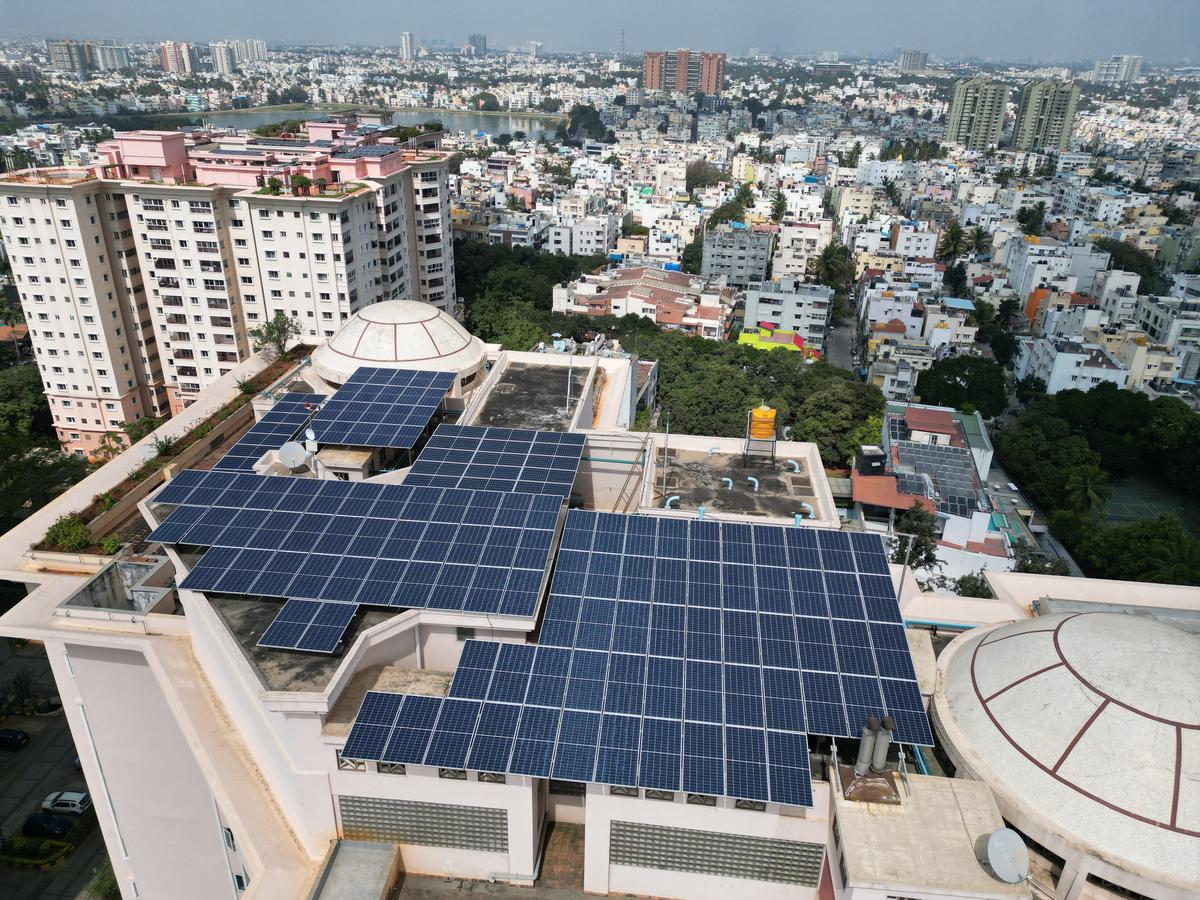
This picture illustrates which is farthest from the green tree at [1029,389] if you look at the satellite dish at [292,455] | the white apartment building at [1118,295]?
the satellite dish at [292,455]

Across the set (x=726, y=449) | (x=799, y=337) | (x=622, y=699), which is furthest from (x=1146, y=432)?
(x=622, y=699)

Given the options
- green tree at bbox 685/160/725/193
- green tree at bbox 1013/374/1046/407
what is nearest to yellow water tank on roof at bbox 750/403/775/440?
green tree at bbox 1013/374/1046/407

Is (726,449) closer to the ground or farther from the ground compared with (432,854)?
farther from the ground

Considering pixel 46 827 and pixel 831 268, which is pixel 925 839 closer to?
pixel 46 827

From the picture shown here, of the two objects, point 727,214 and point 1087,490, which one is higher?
point 727,214

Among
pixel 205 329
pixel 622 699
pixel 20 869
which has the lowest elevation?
pixel 20 869

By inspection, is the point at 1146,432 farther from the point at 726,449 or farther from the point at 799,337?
the point at 726,449

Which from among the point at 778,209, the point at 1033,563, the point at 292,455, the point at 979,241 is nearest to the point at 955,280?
the point at 979,241

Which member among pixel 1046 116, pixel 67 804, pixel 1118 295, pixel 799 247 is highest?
pixel 1046 116
